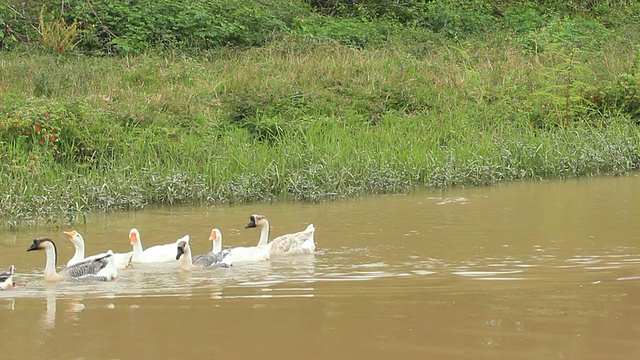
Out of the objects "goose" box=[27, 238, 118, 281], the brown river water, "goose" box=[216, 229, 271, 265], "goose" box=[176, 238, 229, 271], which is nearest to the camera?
the brown river water

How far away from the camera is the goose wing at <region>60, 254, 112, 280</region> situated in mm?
8625

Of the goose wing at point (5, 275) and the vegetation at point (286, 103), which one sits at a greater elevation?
the vegetation at point (286, 103)

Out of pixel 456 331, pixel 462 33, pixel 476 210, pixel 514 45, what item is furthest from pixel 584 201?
pixel 462 33

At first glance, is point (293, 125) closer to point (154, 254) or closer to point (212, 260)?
point (154, 254)

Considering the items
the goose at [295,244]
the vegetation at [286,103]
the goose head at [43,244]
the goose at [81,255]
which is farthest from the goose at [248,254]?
the vegetation at [286,103]

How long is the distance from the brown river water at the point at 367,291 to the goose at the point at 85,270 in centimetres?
12

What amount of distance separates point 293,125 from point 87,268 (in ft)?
22.8

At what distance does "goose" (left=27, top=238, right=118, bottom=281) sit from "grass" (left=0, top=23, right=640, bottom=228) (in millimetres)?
2587

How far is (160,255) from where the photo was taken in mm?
9734

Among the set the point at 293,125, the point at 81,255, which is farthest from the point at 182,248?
the point at 293,125

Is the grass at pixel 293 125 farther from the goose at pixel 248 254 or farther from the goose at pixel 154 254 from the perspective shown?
the goose at pixel 248 254

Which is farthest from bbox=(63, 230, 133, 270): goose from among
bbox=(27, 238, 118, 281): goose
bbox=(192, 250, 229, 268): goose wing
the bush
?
the bush

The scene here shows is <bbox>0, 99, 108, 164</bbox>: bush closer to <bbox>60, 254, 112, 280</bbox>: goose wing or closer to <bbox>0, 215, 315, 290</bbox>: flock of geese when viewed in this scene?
<bbox>0, 215, 315, 290</bbox>: flock of geese

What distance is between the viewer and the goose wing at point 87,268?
8.62 m
